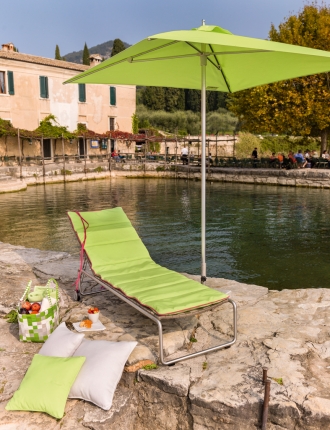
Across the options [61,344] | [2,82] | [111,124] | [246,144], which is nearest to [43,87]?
[2,82]

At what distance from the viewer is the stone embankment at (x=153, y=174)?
2148 cm

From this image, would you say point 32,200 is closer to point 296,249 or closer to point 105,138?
point 296,249

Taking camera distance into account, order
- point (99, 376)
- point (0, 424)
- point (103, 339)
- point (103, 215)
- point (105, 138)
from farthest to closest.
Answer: point (105, 138) < point (103, 215) < point (103, 339) < point (99, 376) < point (0, 424)

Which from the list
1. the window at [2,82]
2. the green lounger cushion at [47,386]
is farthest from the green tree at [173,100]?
the green lounger cushion at [47,386]

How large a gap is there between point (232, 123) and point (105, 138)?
80.4ft

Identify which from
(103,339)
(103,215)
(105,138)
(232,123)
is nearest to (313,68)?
(103,215)

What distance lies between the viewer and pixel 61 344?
132 inches

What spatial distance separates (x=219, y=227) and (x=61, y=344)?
8.54 m

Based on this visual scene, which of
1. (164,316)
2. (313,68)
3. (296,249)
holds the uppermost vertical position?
(313,68)

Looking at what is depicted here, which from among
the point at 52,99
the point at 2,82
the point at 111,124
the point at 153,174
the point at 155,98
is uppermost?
the point at 155,98

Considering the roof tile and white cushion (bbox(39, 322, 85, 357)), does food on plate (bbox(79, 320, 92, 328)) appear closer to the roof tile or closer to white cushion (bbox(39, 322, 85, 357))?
white cushion (bbox(39, 322, 85, 357))

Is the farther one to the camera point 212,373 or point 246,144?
point 246,144

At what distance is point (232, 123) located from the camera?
55.0 metres

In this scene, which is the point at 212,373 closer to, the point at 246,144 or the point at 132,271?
the point at 132,271
